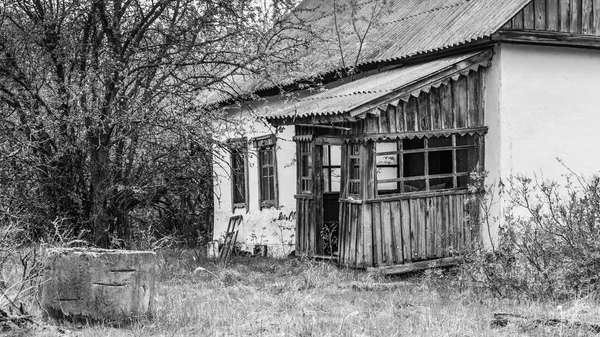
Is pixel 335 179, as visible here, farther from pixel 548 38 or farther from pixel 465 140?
pixel 548 38

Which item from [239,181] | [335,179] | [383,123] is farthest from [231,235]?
[383,123]

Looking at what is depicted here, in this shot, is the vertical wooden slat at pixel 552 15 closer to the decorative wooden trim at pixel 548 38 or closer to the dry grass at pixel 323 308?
the decorative wooden trim at pixel 548 38

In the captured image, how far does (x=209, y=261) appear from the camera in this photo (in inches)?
574

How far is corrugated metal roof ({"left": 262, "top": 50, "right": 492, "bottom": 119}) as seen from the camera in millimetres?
12023

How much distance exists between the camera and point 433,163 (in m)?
14.8

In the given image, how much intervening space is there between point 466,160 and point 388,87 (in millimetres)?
1931

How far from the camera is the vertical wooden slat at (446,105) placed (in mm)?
12656

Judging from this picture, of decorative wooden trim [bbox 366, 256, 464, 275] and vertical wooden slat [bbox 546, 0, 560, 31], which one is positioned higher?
vertical wooden slat [bbox 546, 0, 560, 31]

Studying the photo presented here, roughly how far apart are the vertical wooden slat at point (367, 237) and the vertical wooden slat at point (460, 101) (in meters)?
2.04

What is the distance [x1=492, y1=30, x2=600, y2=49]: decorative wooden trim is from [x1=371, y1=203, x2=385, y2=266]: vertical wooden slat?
3.12m

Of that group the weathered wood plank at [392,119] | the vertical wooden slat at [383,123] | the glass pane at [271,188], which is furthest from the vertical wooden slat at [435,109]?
the glass pane at [271,188]

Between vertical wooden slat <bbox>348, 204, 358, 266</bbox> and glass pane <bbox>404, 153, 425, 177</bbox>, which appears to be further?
glass pane <bbox>404, 153, 425, 177</bbox>

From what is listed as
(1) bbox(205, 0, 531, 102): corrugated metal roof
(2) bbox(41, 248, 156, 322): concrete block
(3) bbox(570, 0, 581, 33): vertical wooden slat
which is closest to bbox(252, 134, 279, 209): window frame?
(1) bbox(205, 0, 531, 102): corrugated metal roof

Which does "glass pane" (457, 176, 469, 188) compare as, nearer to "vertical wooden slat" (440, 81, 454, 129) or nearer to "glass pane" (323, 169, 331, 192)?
"vertical wooden slat" (440, 81, 454, 129)
